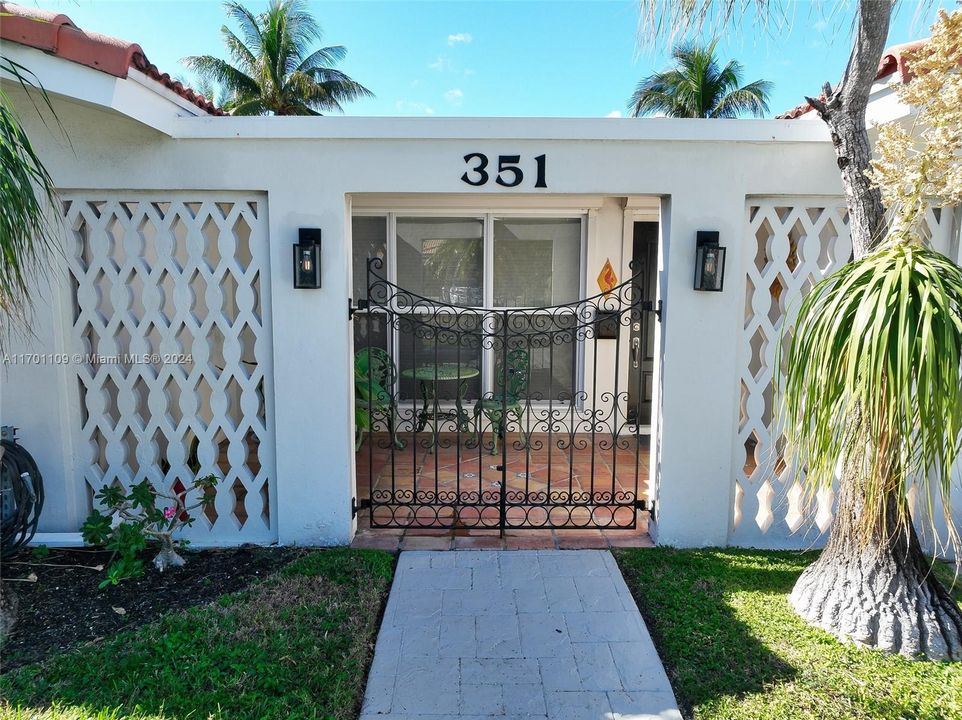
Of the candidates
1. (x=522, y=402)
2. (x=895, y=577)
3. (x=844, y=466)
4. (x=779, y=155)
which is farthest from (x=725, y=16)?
(x=522, y=402)

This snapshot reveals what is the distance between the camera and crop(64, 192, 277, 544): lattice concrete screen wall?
3604mm

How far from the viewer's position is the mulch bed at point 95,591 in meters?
2.80

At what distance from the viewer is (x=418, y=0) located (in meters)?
5.64

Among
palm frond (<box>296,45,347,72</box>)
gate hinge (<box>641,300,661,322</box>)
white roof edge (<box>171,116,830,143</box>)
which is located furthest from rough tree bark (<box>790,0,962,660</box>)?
palm frond (<box>296,45,347,72</box>)

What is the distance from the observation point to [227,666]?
2.52m

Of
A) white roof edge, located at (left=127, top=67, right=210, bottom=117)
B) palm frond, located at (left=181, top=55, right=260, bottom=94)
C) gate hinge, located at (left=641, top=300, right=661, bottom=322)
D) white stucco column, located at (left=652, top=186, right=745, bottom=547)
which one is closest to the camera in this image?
white roof edge, located at (left=127, top=67, right=210, bottom=117)

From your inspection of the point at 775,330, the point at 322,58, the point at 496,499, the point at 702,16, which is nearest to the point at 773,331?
the point at 775,330

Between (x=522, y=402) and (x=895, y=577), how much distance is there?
402 cm

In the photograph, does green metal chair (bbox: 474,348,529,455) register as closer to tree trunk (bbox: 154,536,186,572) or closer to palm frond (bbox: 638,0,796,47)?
tree trunk (bbox: 154,536,186,572)

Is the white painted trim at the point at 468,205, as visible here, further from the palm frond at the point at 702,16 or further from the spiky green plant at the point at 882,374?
the spiky green plant at the point at 882,374

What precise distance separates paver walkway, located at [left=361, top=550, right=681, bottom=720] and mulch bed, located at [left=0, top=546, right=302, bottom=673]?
1.01 metres

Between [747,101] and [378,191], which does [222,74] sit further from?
[378,191]

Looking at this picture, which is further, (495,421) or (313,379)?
(495,421)

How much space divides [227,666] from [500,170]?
120 inches
